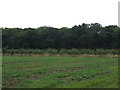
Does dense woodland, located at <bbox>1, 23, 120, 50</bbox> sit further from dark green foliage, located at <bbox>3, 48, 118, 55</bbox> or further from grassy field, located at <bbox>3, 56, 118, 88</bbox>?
grassy field, located at <bbox>3, 56, 118, 88</bbox>

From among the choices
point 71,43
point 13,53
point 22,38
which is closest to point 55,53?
point 13,53

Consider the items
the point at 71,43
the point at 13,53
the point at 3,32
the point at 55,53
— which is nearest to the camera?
the point at 55,53

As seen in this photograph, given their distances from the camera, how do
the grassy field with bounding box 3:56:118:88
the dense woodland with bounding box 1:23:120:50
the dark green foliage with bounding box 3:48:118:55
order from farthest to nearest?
the dense woodland with bounding box 1:23:120:50 → the dark green foliage with bounding box 3:48:118:55 → the grassy field with bounding box 3:56:118:88

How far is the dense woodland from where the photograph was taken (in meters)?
68.4

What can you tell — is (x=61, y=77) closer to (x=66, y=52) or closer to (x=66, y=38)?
(x=66, y=52)

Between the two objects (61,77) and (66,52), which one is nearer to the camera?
(61,77)

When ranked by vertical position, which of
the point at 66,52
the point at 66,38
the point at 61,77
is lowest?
the point at 66,52

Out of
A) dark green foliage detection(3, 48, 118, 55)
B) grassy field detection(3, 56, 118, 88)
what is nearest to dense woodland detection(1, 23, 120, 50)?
dark green foliage detection(3, 48, 118, 55)

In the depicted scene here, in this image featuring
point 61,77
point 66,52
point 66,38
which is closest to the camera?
point 61,77

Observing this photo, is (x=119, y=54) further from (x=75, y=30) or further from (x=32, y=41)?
(x=32, y=41)

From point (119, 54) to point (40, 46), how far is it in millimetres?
35683

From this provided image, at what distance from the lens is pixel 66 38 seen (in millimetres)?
72562

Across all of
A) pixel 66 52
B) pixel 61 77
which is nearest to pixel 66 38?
pixel 66 52

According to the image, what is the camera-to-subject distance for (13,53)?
57.3 metres
